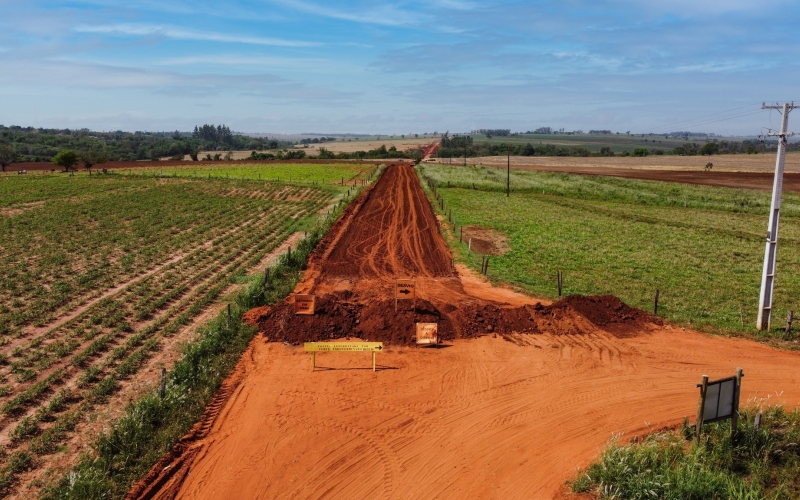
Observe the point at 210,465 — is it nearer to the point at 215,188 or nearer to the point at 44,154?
the point at 215,188

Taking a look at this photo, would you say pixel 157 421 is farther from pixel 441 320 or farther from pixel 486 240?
pixel 486 240

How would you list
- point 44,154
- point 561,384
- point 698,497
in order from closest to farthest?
point 698,497, point 561,384, point 44,154

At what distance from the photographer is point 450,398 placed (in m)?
13.3

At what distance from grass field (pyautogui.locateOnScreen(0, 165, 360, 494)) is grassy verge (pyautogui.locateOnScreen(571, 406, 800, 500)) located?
10.4m

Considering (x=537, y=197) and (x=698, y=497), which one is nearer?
(x=698, y=497)

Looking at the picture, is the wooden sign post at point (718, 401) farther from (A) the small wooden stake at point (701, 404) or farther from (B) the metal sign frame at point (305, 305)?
(B) the metal sign frame at point (305, 305)

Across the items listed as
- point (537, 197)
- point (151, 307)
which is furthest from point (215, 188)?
point (151, 307)

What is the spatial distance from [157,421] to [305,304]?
6.66m

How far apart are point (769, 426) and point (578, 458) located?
3.94 metres

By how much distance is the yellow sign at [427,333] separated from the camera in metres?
16.7

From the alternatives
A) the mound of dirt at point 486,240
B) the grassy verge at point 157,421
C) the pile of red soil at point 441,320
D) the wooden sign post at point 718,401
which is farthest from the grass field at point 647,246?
the grassy verge at point 157,421

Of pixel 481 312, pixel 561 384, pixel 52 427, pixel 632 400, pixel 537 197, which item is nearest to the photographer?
pixel 52 427

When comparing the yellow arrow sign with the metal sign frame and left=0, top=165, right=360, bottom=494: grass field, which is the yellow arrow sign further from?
left=0, top=165, right=360, bottom=494: grass field

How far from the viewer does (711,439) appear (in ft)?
34.7
